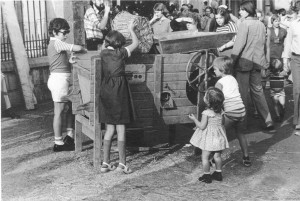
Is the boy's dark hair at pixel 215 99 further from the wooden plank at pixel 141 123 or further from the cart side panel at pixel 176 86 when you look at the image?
the wooden plank at pixel 141 123

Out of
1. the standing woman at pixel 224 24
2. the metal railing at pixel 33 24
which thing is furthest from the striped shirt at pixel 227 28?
the metal railing at pixel 33 24

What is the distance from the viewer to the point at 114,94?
5.48 meters

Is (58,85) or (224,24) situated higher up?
(224,24)

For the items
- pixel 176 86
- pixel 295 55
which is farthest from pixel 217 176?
pixel 295 55

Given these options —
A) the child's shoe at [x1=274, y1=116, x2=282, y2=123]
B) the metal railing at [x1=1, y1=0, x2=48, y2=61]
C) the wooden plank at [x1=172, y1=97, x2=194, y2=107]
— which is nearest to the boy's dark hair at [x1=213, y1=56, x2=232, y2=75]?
the wooden plank at [x1=172, y1=97, x2=194, y2=107]

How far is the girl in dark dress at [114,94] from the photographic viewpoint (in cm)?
549

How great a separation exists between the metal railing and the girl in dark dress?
204 inches

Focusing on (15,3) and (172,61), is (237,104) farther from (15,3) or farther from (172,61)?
(15,3)

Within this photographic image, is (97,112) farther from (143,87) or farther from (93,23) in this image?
(93,23)

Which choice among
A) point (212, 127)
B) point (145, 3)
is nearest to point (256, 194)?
point (212, 127)

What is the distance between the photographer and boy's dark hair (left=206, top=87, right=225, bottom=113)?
5.24 metres

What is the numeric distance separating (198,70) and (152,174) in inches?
53.9

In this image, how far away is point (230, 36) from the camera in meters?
6.25

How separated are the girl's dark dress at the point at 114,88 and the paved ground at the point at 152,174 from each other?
0.61m
